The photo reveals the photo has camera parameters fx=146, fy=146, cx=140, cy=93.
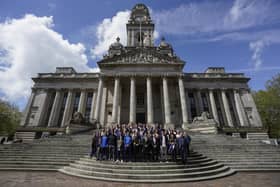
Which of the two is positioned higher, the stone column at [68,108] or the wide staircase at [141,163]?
the stone column at [68,108]

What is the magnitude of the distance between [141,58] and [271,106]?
30.2 meters

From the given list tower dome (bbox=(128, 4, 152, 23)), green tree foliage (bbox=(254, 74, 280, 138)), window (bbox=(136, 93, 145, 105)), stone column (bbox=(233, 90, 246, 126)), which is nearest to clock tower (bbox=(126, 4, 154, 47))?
tower dome (bbox=(128, 4, 152, 23))

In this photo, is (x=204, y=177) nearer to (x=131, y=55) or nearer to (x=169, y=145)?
(x=169, y=145)

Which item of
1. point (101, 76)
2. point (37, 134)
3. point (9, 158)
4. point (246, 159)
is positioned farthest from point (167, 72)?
point (37, 134)

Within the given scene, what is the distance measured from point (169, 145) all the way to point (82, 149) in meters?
7.16

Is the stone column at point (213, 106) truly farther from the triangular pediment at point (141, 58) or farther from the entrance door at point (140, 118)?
the entrance door at point (140, 118)

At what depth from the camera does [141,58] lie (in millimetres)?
29016

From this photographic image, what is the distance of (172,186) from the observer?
6590 millimetres

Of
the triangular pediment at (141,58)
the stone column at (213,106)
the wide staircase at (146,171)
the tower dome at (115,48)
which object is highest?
the tower dome at (115,48)

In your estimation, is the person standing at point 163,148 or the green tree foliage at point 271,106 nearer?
the person standing at point 163,148

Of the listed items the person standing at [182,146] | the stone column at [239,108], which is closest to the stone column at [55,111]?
the person standing at [182,146]

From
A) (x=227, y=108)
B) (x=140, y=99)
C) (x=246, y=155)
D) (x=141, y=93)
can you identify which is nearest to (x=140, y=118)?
(x=140, y=99)

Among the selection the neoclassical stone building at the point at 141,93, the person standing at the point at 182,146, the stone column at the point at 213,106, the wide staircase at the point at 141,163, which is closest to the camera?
the wide staircase at the point at 141,163

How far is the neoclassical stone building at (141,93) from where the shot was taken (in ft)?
90.8
